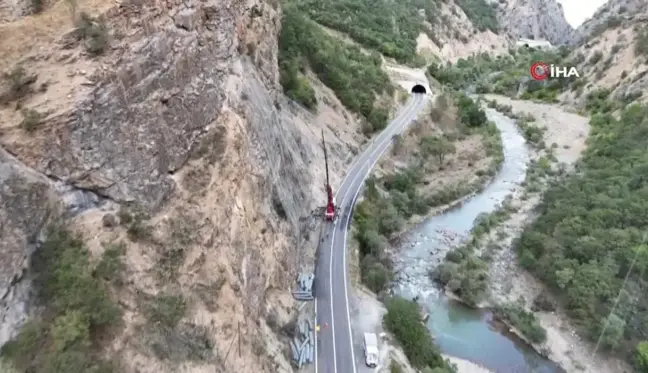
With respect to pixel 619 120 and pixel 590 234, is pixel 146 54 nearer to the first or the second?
pixel 590 234

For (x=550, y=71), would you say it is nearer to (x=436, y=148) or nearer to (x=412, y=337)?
(x=436, y=148)

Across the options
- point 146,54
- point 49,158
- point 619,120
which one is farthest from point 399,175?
point 49,158

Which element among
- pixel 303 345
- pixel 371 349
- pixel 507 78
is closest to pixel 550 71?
pixel 507 78

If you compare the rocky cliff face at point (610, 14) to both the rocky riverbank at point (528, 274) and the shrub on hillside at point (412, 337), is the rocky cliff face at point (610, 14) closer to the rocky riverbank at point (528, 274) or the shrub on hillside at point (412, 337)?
the rocky riverbank at point (528, 274)

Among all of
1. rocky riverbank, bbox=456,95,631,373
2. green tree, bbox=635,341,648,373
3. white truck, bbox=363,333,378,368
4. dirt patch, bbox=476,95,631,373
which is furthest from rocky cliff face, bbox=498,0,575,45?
white truck, bbox=363,333,378,368

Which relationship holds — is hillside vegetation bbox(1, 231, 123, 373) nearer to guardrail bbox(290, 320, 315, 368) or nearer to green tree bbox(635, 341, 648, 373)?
guardrail bbox(290, 320, 315, 368)

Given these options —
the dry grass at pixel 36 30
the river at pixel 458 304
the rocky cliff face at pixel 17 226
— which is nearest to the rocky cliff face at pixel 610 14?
the river at pixel 458 304
